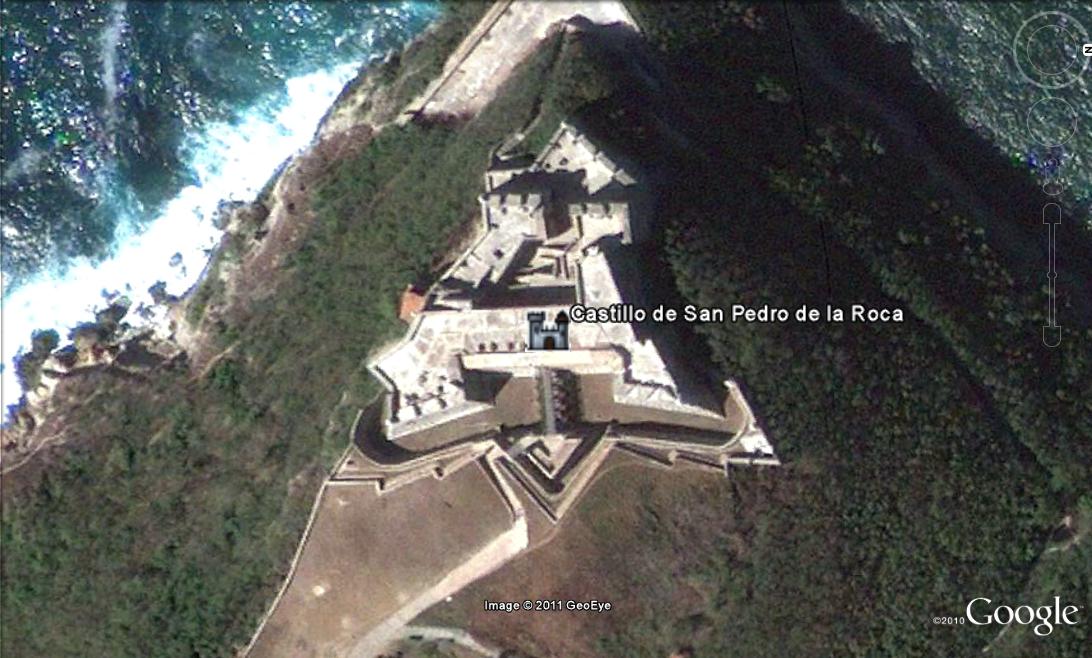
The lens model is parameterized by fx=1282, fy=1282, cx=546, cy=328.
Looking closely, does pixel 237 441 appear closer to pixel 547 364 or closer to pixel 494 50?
pixel 547 364

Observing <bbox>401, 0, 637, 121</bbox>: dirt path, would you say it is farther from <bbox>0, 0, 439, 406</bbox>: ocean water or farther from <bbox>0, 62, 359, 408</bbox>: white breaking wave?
<bbox>0, 62, 359, 408</bbox>: white breaking wave

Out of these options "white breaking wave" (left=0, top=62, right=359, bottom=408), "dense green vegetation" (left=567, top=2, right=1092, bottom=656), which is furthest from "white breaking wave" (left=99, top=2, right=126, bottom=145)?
"dense green vegetation" (left=567, top=2, right=1092, bottom=656)

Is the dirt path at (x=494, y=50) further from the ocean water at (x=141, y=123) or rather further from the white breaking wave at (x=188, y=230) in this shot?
the white breaking wave at (x=188, y=230)

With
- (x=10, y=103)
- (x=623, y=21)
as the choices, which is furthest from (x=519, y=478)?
(x=10, y=103)

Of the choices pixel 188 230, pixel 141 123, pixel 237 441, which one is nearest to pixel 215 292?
pixel 188 230

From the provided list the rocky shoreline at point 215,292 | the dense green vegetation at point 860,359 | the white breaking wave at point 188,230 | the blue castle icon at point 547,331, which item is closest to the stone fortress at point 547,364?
the blue castle icon at point 547,331

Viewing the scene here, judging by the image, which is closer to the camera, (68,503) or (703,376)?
(703,376)

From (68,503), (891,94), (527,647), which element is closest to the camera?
(527,647)

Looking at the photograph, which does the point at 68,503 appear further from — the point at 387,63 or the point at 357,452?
the point at 387,63
